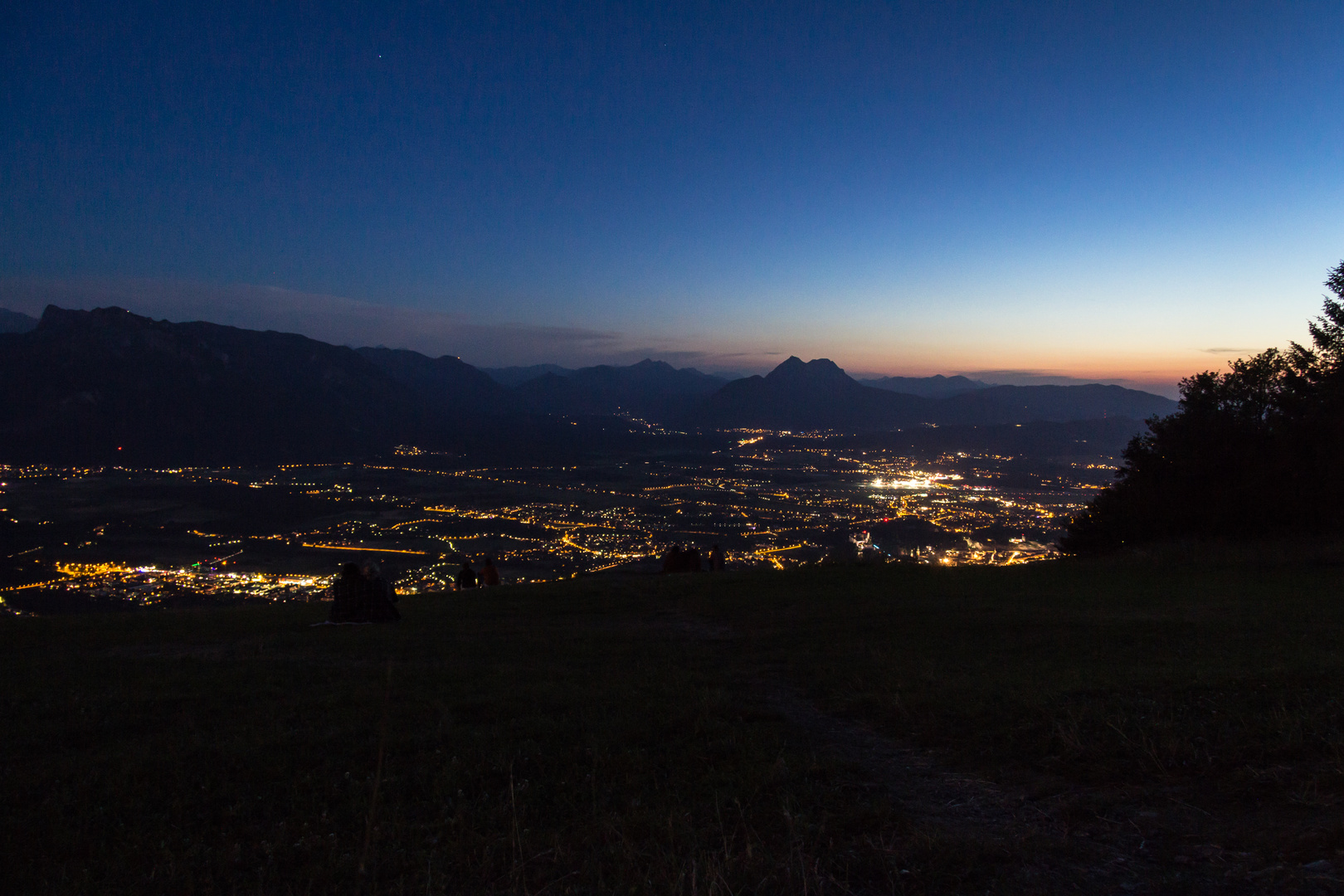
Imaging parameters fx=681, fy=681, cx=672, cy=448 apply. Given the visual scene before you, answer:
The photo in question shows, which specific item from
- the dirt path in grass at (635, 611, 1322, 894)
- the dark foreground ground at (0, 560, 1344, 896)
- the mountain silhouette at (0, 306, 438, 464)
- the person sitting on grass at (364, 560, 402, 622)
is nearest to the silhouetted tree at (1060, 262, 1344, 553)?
the dark foreground ground at (0, 560, 1344, 896)

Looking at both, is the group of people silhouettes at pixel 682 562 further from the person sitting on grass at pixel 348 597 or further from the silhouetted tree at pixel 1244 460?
the silhouetted tree at pixel 1244 460

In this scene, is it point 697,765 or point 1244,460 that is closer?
point 697,765

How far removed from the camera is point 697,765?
5477 mm

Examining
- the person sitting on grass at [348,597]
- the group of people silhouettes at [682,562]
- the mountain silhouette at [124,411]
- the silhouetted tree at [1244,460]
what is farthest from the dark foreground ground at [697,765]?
the mountain silhouette at [124,411]

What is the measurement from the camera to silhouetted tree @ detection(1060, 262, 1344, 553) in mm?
20203

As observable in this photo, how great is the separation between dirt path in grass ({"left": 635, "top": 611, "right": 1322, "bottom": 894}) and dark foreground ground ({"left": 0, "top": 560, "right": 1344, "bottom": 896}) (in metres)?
0.02

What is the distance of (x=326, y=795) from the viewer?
5031mm

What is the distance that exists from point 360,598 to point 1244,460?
26.1m

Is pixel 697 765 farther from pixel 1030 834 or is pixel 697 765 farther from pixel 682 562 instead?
pixel 682 562

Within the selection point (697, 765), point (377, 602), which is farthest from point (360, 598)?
point (697, 765)

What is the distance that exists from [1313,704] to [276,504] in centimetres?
11238

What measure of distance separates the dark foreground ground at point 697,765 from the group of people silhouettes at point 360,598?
2.52m

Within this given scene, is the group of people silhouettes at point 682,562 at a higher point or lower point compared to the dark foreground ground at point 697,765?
lower

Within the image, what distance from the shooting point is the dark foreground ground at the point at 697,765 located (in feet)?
12.6
